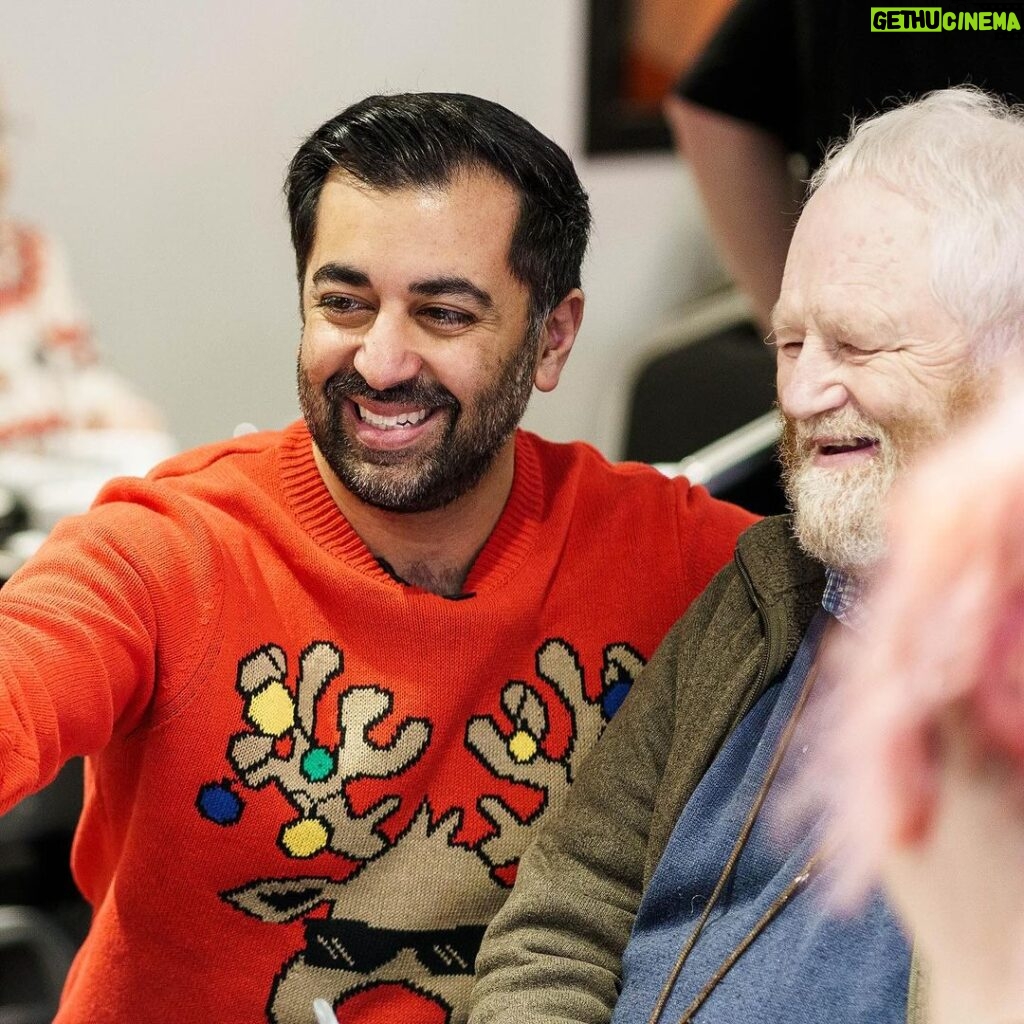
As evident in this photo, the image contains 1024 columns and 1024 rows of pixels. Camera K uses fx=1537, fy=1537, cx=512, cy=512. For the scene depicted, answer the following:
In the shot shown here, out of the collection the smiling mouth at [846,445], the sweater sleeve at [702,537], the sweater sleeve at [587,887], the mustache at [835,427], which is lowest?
the sweater sleeve at [587,887]

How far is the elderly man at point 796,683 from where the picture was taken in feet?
4.25

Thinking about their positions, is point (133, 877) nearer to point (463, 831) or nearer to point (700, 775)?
point (463, 831)

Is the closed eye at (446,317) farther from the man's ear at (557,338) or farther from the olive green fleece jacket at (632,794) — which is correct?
the olive green fleece jacket at (632,794)

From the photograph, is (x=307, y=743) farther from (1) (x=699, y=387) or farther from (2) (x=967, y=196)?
(1) (x=699, y=387)

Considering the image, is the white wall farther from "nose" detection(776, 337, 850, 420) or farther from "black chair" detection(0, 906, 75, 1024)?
"nose" detection(776, 337, 850, 420)

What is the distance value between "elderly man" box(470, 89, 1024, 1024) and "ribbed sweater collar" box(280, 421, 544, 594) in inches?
8.7

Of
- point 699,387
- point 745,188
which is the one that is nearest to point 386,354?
point 745,188

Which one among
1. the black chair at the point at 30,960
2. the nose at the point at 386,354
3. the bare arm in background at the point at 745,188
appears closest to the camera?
the nose at the point at 386,354

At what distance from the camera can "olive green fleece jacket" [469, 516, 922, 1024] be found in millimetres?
1386

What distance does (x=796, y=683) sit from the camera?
1.43 metres

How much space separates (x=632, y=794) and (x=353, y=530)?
392 millimetres

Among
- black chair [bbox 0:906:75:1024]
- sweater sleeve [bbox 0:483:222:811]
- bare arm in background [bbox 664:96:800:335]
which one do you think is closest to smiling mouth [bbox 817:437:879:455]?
sweater sleeve [bbox 0:483:222:811]

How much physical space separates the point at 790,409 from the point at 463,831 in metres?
0.53

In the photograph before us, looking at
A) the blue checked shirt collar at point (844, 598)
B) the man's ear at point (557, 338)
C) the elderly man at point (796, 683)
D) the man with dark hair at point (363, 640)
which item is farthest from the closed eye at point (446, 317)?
the blue checked shirt collar at point (844, 598)
